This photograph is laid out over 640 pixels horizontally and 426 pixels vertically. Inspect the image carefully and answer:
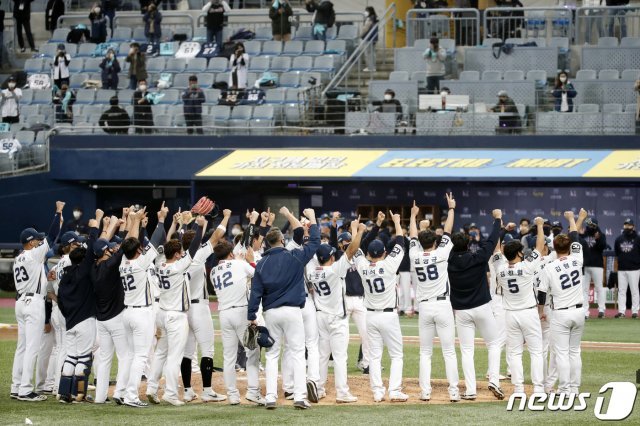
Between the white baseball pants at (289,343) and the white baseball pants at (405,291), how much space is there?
10.1 m

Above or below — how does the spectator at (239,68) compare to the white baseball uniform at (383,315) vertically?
above

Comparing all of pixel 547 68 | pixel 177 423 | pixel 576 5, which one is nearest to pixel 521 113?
pixel 547 68

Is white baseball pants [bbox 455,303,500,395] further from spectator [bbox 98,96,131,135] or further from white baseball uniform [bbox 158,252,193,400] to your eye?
spectator [bbox 98,96,131,135]

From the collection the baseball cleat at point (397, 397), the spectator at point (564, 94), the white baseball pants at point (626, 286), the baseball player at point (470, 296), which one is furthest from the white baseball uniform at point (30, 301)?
the spectator at point (564, 94)

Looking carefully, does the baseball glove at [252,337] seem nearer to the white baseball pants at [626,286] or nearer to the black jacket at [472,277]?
the black jacket at [472,277]

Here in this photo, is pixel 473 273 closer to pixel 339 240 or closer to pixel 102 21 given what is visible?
pixel 339 240

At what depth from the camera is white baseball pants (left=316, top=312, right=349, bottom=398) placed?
13.1 metres

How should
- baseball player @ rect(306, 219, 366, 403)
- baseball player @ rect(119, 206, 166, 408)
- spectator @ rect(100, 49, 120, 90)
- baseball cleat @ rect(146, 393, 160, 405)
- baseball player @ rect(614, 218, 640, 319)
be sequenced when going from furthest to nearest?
spectator @ rect(100, 49, 120, 90) < baseball player @ rect(614, 218, 640, 319) < baseball player @ rect(306, 219, 366, 403) < baseball cleat @ rect(146, 393, 160, 405) < baseball player @ rect(119, 206, 166, 408)

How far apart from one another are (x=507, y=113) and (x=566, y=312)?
42.1 ft

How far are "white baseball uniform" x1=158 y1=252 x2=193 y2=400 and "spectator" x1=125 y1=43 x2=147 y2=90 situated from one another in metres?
17.1

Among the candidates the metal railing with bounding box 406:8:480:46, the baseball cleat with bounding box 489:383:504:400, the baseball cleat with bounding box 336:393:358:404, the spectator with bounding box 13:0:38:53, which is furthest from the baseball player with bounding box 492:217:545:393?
the spectator with bounding box 13:0:38:53

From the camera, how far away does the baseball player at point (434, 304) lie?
12.9 metres

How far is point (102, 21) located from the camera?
32156 mm

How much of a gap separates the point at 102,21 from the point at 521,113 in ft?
41.3
